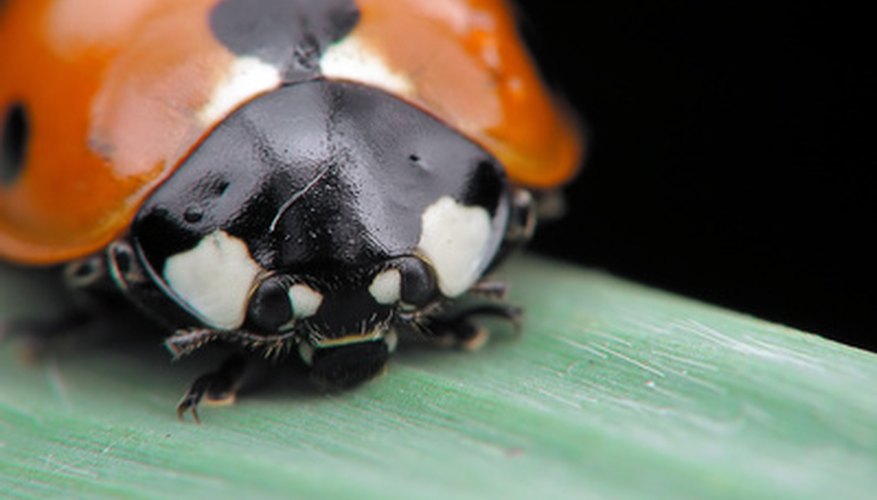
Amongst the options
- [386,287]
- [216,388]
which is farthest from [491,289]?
[216,388]

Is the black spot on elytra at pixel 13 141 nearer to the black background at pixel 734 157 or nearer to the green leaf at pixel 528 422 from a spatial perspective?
the green leaf at pixel 528 422

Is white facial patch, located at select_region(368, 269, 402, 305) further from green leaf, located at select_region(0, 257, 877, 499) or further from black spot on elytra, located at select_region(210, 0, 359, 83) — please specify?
black spot on elytra, located at select_region(210, 0, 359, 83)

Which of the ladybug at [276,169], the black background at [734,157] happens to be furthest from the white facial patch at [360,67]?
the black background at [734,157]

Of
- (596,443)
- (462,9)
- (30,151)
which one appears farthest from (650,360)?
(30,151)

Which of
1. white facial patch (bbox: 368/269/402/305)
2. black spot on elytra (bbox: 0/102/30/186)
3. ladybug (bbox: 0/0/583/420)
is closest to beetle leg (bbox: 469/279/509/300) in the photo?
ladybug (bbox: 0/0/583/420)

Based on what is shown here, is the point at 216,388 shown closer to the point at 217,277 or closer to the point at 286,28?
the point at 217,277

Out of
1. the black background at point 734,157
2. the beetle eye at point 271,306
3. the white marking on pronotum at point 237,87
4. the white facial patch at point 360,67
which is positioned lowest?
the beetle eye at point 271,306

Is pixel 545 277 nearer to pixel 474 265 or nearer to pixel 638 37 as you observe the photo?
pixel 474 265
